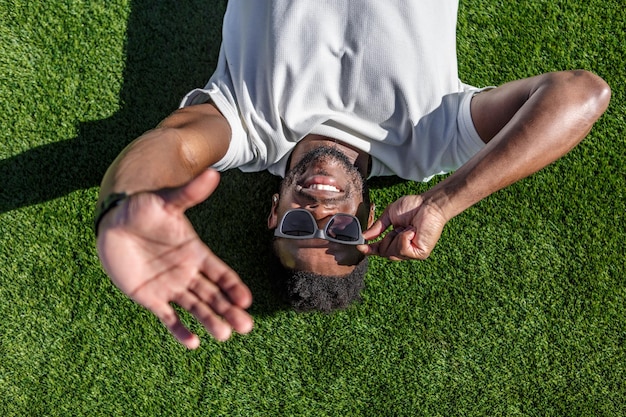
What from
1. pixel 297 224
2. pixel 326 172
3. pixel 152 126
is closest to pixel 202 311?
pixel 297 224

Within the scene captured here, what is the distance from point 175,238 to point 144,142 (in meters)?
0.55

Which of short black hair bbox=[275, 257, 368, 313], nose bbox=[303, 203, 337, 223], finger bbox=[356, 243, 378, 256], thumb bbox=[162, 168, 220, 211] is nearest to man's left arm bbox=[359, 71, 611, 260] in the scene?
finger bbox=[356, 243, 378, 256]

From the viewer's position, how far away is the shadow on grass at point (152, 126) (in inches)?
126

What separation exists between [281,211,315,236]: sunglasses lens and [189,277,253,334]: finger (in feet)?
2.90

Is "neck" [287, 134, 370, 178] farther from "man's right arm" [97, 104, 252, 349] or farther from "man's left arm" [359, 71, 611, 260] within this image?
"man's right arm" [97, 104, 252, 349]

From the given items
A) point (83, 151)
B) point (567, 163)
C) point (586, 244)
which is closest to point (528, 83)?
point (567, 163)

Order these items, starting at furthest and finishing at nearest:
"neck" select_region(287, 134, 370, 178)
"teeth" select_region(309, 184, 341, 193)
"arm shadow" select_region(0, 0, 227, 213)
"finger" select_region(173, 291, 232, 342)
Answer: "arm shadow" select_region(0, 0, 227, 213) → "neck" select_region(287, 134, 370, 178) → "teeth" select_region(309, 184, 341, 193) → "finger" select_region(173, 291, 232, 342)

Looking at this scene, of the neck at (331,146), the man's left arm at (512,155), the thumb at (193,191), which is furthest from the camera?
the neck at (331,146)

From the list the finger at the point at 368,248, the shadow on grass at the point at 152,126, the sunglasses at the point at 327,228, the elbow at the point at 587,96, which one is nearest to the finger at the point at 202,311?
the sunglasses at the point at 327,228

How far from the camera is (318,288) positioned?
2723 mm

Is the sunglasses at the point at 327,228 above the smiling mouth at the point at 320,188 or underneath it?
underneath

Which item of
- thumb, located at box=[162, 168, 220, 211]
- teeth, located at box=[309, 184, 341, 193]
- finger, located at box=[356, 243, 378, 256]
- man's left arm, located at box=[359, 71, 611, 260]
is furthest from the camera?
teeth, located at box=[309, 184, 341, 193]

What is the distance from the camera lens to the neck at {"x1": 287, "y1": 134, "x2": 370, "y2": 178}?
9.22 feet

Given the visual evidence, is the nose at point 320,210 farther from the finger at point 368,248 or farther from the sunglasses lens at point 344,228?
the finger at point 368,248
